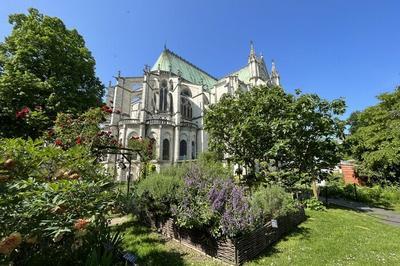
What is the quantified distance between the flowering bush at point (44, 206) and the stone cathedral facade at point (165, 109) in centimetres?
2449

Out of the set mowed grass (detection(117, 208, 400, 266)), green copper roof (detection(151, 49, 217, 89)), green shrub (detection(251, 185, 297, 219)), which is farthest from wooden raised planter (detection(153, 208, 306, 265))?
green copper roof (detection(151, 49, 217, 89))

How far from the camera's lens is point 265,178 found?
39.6 ft

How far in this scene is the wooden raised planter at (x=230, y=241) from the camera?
5090 mm

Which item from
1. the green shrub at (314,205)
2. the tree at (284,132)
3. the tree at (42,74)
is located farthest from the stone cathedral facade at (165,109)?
the green shrub at (314,205)

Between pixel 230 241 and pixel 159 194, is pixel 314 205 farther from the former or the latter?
pixel 159 194

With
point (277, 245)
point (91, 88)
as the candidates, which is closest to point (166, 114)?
point (91, 88)

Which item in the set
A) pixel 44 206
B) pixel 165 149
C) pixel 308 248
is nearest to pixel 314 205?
pixel 308 248

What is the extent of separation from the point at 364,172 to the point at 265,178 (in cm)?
1808

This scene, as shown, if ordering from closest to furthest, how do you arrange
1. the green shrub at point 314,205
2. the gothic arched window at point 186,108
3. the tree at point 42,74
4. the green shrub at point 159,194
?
the green shrub at point 159,194 → the green shrub at point 314,205 → the tree at point 42,74 → the gothic arched window at point 186,108

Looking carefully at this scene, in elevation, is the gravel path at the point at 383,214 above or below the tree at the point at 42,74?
below

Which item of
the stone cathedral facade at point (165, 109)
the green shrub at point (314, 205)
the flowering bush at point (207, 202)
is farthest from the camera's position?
the stone cathedral facade at point (165, 109)

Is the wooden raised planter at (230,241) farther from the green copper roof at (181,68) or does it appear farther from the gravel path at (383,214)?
the green copper roof at (181,68)

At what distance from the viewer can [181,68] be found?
47.3 m

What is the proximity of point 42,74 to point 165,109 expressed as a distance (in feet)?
81.1
